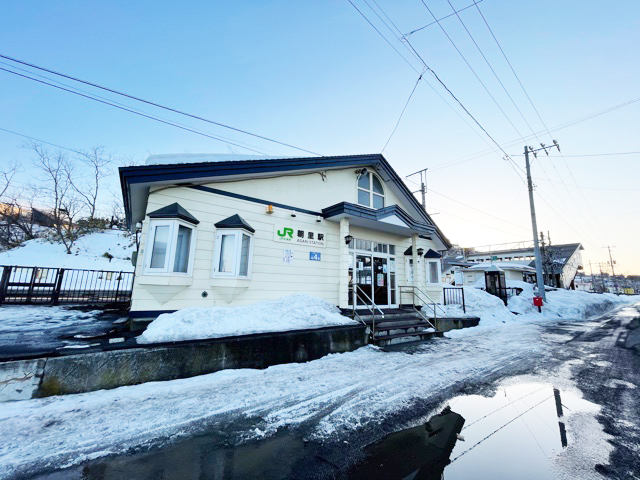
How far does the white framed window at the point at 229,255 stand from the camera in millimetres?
7484

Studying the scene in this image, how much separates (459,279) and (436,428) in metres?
34.7

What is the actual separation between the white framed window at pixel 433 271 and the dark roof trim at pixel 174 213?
426 inches

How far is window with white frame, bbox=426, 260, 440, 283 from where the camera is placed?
12883 millimetres

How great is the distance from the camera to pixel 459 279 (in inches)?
1329

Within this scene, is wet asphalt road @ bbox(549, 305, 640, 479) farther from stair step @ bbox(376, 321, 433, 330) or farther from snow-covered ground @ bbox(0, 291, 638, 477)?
stair step @ bbox(376, 321, 433, 330)

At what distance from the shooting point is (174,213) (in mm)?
6691

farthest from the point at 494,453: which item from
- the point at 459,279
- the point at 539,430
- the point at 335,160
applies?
the point at 459,279

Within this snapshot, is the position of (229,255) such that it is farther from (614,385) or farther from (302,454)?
(614,385)

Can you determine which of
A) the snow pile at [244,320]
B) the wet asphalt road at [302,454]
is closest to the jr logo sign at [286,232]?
the snow pile at [244,320]

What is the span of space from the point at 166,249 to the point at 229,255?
5.33 ft

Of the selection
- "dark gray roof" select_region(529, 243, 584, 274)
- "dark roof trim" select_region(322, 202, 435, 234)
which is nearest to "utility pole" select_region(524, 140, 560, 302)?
"dark roof trim" select_region(322, 202, 435, 234)

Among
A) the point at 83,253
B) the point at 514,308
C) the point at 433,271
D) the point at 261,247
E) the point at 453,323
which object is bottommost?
the point at 453,323

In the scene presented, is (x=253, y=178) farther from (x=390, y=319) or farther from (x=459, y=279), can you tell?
(x=459, y=279)

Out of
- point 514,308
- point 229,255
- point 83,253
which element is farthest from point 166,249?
point 83,253
